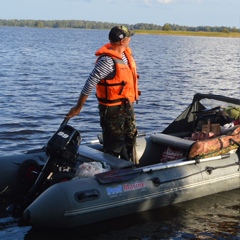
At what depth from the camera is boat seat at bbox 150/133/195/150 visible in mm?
6942

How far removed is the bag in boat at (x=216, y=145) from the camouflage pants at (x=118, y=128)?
777mm

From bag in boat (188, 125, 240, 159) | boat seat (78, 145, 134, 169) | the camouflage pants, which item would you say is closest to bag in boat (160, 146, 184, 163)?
bag in boat (188, 125, 240, 159)

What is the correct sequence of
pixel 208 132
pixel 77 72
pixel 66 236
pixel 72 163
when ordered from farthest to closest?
pixel 77 72, pixel 208 132, pixel 72 163, pixel 66 236

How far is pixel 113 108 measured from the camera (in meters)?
6.38

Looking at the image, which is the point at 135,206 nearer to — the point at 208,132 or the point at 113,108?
the point at 113,108

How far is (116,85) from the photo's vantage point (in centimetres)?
628

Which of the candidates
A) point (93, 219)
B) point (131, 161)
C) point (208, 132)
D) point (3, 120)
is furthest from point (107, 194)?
point (3, 120)

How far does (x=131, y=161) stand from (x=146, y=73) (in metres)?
18.7

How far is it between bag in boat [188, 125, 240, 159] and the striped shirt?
1472 mm

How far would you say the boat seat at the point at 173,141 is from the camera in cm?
694

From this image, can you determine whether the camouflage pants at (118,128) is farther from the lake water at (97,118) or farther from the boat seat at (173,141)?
the lake water at (97,118)

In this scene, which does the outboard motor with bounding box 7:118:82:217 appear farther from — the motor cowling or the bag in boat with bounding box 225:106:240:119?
the bag in boat with bounding box 225:106:240:119

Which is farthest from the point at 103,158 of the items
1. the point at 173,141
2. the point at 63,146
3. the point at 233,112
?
the point at 233,112

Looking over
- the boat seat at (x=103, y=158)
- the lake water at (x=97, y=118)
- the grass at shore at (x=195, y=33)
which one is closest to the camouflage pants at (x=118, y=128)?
the boat seat at (x=103, y=158)
